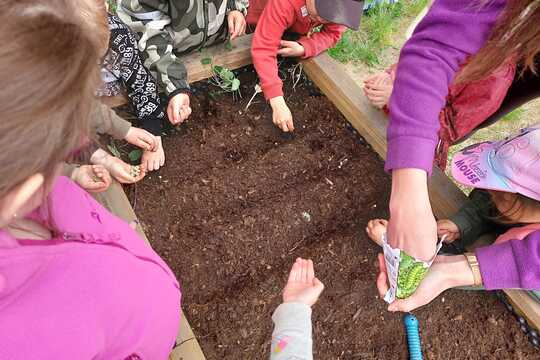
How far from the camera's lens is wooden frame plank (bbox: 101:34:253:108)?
193 centimetres

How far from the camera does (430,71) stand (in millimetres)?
1231

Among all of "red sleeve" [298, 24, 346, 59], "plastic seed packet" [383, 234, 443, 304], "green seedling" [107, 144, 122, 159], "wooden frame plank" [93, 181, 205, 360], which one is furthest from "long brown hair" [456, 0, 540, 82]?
"green seedling" [107, 144, 122, 159]

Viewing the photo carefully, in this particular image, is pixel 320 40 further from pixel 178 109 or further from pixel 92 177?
pixel 92 177

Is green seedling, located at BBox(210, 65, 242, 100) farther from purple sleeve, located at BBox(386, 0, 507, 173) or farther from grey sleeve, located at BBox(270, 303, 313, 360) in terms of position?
grey sleeve, located at BBox(270, 303, 313, 360)

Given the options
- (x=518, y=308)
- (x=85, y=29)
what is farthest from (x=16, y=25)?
(x=518, y=308)

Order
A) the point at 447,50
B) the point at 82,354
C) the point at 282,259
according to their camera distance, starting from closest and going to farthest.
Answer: the point at 82,354
the point at 447,50
the point at 282,259

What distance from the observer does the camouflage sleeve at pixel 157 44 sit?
1.77 m

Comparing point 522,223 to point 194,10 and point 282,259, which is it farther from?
point 194,10

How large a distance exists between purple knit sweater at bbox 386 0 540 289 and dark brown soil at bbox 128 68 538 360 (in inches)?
16.2

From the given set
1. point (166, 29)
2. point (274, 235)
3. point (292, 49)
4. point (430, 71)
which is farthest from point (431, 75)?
point (166, 29)

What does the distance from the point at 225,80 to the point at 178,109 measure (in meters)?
0.29

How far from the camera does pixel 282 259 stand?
1.65 m

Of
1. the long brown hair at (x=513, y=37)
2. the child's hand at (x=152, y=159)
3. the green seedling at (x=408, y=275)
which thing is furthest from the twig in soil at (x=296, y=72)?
the green seedling at (x=408, y=275)

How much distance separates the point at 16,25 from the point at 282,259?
4.13 ft
